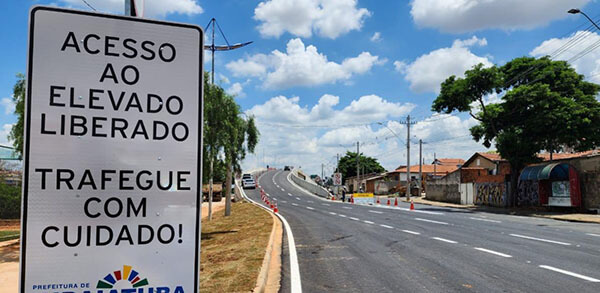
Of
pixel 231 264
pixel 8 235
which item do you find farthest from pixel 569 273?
pixel 8 235

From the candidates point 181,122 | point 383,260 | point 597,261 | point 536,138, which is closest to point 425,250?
point 383,260

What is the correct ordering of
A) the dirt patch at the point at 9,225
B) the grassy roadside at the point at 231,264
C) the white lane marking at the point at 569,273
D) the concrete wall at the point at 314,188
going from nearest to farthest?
the grassy roadside at the point at 231,264 → the white lane marking at the point at 569,273 → the dirt patch at the point at 9,225 → the concrete wall at the point at 314,188

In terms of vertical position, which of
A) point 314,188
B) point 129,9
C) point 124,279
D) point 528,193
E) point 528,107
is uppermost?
point 528,107

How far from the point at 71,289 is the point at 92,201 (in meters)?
0.42

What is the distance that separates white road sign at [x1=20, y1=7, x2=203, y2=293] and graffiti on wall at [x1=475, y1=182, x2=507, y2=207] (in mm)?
37848

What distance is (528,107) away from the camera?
3192 cm

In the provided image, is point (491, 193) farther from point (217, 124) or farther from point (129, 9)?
point (129, 9)

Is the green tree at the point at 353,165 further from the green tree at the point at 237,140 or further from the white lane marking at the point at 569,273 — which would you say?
the white lane marking at the point at 569,273

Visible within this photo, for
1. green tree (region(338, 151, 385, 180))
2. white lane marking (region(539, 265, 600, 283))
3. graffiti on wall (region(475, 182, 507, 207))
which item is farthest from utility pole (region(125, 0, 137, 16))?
green tree (region(338, 151, 385, 180))

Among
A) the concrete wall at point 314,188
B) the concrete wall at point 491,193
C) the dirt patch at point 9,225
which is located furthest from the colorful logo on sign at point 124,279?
the concrete wall at point 314,188

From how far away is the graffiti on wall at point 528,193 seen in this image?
3227 cm

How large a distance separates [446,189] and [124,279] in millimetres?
49781

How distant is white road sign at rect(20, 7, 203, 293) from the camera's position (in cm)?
206

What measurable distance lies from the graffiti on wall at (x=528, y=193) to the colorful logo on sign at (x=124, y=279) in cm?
3494
